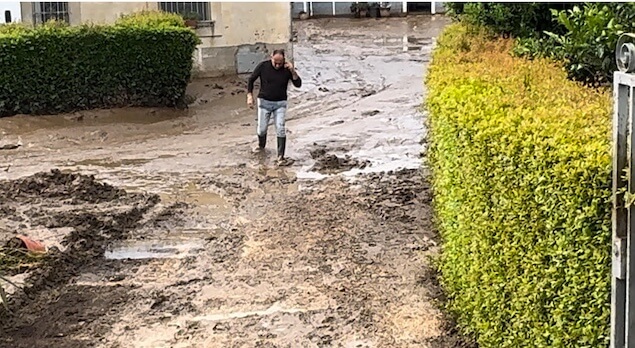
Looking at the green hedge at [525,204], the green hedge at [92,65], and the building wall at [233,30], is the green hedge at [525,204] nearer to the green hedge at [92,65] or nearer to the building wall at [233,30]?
the green hedge at [92,65]

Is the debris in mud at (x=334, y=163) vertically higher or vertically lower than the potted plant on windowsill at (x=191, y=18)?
lower

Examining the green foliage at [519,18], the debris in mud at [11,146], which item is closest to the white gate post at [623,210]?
the green foliage at [519,18]

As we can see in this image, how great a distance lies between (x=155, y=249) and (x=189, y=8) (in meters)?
13.1

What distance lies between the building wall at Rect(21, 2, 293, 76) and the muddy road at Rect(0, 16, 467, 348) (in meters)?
3.72

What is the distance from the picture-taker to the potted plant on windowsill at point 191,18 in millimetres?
20484

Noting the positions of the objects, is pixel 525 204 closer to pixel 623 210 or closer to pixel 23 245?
pixel 623 210

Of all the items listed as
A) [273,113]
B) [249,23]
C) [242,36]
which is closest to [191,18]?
[242,36]

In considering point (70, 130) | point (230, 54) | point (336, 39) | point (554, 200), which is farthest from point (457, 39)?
point (336, 39)

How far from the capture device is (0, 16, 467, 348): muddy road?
673 cm

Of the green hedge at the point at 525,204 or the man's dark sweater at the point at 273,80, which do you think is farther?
the man's dark sweater at the point at 273,80

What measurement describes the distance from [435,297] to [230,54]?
49.6 ft

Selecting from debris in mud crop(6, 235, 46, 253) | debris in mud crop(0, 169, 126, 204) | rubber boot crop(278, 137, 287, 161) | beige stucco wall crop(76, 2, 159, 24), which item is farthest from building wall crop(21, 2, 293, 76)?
debris in mud crop(6, 235, 46, 253)

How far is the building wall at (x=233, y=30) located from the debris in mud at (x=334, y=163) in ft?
28.1

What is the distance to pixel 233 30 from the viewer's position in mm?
21234
